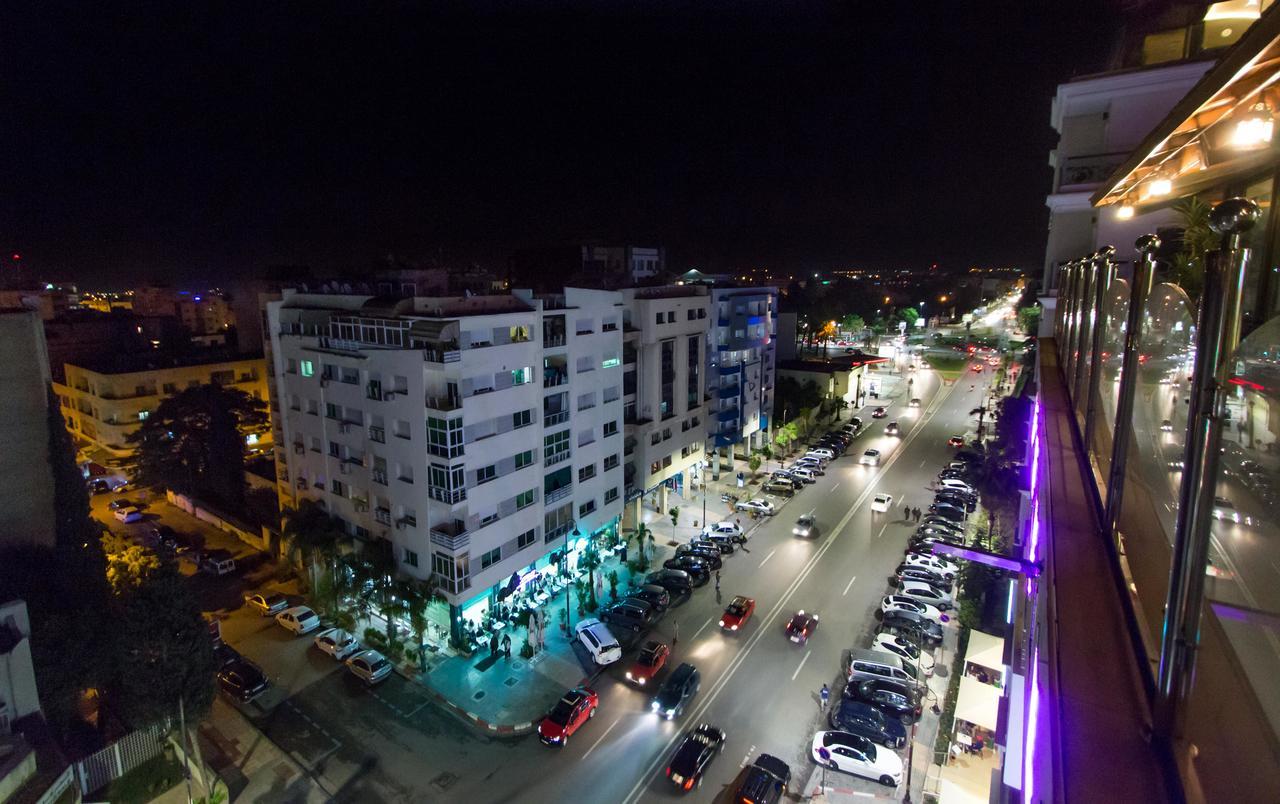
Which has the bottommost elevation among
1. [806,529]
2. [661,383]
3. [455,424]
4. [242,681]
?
[242,681]

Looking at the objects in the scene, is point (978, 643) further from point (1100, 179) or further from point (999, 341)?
point (999, 341)

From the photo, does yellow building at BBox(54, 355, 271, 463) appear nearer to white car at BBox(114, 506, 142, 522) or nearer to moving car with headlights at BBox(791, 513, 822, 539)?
white car at BBox(114, 506, 142, 522)

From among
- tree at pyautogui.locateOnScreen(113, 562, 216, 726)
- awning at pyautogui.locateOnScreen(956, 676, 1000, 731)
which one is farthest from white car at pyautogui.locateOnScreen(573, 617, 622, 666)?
tree at pyautogui.locateOnScreen(113, 562, 216, 726)

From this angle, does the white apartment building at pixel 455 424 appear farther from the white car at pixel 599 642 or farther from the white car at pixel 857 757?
the white car at pixel 857 757

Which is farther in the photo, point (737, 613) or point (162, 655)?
point (737, 613)

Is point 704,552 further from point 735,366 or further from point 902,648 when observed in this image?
point 735,366

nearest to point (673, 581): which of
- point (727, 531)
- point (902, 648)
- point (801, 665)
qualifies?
point (727, 531)
